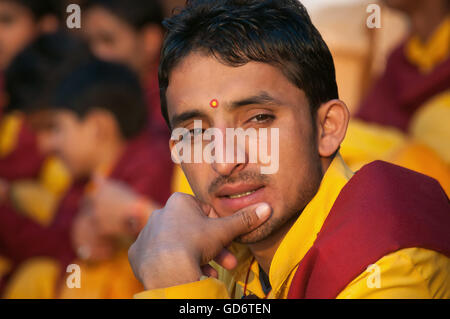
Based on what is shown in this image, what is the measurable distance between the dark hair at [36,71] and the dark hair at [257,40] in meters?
2.32

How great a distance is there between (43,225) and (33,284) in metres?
0.47

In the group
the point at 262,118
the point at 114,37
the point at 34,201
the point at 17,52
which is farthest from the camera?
the point at 17,52

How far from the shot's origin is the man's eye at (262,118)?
1.13 meters

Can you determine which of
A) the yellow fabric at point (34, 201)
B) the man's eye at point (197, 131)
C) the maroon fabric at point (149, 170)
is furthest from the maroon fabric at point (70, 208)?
the man's eye at point (197, 131)

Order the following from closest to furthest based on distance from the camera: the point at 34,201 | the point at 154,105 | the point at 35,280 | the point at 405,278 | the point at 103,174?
1. the point at 405,278
2. the point at 103,174
3. the point at 35,280
4. the point at 154,105
5. the point at 34,201

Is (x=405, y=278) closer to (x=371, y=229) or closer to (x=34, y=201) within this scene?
(x=371, y=229)

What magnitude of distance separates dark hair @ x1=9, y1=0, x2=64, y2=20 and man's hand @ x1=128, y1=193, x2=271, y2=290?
118 inches

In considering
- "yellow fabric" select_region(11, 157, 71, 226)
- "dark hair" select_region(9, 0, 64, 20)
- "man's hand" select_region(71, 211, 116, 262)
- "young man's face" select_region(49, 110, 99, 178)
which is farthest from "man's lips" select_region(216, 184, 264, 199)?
"dark hair" select_region(9, 0, 64, 20)

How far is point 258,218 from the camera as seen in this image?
1.12 m

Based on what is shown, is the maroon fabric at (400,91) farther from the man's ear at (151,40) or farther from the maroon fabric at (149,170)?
the man's ear at (151,40)

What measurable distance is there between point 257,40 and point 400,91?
1.81m

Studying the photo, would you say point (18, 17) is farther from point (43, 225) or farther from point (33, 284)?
point (33, 284)

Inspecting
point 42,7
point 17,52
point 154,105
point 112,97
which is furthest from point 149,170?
point 42,7

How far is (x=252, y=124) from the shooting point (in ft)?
3.71
